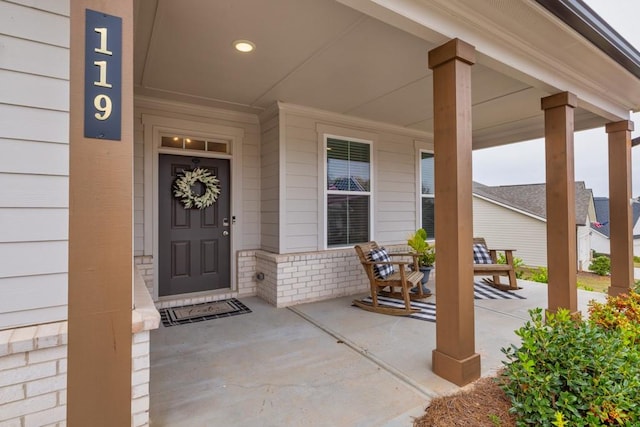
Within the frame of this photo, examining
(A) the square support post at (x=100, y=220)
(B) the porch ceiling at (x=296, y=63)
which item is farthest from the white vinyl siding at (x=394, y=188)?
(A) the square support post at (x=100, y=220)

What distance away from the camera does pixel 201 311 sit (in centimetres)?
383

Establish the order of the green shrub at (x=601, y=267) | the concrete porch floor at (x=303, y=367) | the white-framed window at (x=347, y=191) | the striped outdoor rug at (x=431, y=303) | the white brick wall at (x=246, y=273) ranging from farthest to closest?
1. the green shrub at (x=601, y=267)
2. the white-framed window at (x=347, y=191)
3. the white brick wall at (x=246, y=273)
4. the striped outdoor rug at (x=431, y=303)
5. the concrete porch floor at (x=303, y=367)

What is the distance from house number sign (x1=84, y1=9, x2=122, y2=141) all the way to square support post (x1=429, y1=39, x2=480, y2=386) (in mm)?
2003

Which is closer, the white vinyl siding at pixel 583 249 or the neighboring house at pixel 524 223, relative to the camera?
the neighboring house at pixel 524 223

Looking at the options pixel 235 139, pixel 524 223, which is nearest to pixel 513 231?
pixel 524 223

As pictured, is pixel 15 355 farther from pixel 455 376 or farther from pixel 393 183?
pixel 393 183

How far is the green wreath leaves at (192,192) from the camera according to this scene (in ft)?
13.5

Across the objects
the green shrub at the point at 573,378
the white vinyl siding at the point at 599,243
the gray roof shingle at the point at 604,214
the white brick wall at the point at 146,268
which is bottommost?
the white vinyl siding at the point at 599,243

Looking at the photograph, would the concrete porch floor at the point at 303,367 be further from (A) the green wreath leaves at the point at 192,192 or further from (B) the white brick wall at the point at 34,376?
(A) the green wreath leaves at the point at 192,192

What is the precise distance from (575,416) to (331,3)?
282cm

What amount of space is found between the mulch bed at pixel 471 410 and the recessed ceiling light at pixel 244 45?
307 cm

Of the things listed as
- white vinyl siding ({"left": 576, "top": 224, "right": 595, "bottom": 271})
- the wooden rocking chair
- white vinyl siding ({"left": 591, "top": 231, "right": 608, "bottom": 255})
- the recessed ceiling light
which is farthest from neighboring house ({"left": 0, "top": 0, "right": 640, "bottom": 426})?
white vinyl siding ({"left": 591, "top": 231, "right": 608, "bottom": 255})

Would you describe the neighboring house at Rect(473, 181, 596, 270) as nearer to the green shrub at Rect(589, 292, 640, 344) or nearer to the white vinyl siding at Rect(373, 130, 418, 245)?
the white vinyl siding at Rect(373, 130, 418, 245)

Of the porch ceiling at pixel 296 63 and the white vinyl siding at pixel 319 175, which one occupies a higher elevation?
the porch ceiling at pixel 296 63
